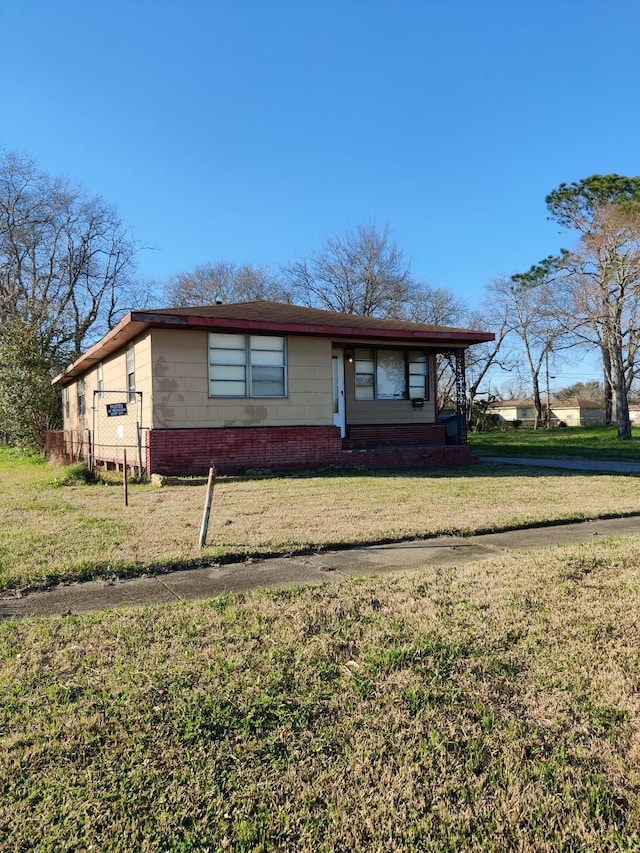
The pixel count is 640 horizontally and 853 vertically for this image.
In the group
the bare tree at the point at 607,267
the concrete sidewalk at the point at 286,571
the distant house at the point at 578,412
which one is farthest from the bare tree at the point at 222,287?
the distant house at the point at 578,412

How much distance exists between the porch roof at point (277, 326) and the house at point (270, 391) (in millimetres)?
30

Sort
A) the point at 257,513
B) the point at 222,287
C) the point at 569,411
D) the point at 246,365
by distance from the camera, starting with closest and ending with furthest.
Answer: the point at 257,513 < the point at 246,365 < the point at 222,287 < the point at 569,411

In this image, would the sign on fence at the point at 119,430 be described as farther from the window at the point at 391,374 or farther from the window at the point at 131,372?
the window at the point at 391,374

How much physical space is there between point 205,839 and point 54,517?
19.2 ft

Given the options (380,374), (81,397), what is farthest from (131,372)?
(81,397)

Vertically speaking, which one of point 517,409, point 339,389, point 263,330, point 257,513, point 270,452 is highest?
point 263,330

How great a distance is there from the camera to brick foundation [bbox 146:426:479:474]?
1103cm

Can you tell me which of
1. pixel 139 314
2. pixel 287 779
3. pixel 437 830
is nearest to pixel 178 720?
pixel 287 779

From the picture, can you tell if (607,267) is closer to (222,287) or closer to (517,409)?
(222,287)

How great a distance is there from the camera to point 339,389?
1397 cm

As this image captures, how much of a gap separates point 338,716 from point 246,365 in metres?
10.0

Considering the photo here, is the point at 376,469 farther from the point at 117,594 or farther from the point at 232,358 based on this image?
the point at 117,594

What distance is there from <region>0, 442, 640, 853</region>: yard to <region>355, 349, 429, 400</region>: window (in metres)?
10.2

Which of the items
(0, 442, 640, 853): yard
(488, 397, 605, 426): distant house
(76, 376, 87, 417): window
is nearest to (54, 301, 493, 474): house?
(76, 376, 87, 417): window
